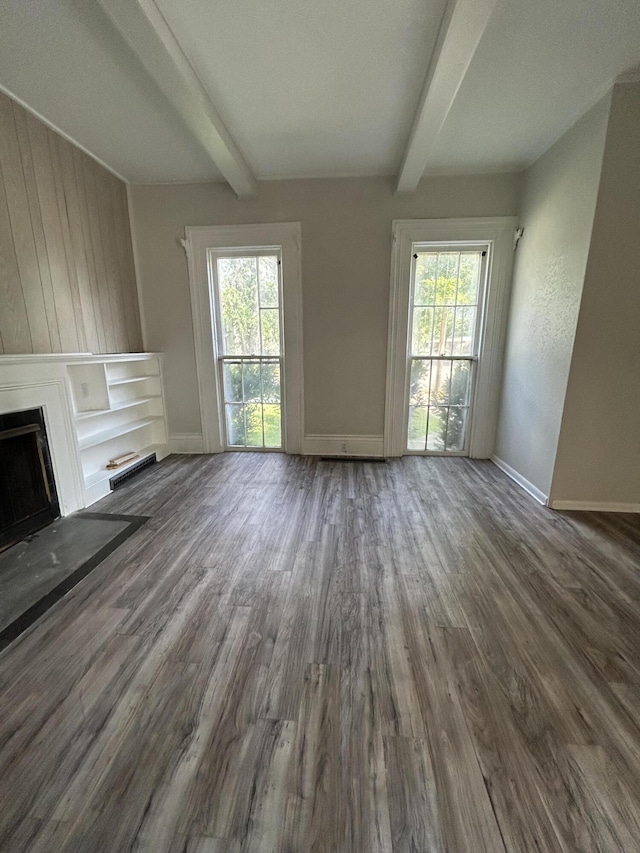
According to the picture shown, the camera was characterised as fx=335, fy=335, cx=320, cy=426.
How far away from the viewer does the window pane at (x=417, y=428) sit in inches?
148

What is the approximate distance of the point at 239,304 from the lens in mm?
3652

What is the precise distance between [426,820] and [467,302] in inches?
146

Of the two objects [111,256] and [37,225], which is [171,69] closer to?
[37,225]

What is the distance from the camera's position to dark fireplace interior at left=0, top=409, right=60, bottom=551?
2.12 meters

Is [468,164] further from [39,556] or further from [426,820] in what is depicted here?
[39,556]

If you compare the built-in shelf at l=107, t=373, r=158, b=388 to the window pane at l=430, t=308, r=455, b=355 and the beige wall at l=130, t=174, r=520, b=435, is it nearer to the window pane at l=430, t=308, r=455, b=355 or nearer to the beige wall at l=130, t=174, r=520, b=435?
the beige wall at l=130, t=174, r=520, b=435

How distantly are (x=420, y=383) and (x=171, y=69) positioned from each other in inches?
120

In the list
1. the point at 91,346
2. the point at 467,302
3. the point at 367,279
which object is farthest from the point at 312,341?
the point at 91,346

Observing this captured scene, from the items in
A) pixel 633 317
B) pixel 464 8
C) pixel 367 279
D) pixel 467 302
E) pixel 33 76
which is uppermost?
pixel 33 76

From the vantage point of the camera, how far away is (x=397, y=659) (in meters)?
1.35

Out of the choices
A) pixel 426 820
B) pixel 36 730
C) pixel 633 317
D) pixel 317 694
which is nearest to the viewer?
pixel 426 820

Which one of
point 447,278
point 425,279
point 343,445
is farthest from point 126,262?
point 447,278

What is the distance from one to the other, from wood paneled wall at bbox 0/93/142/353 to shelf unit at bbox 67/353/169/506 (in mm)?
234

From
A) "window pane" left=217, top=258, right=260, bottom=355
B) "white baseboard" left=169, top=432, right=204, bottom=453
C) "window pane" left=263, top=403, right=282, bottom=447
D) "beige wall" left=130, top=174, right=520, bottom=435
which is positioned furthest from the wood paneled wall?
"window pane" left=263, top=403, right=282, bottom=447
